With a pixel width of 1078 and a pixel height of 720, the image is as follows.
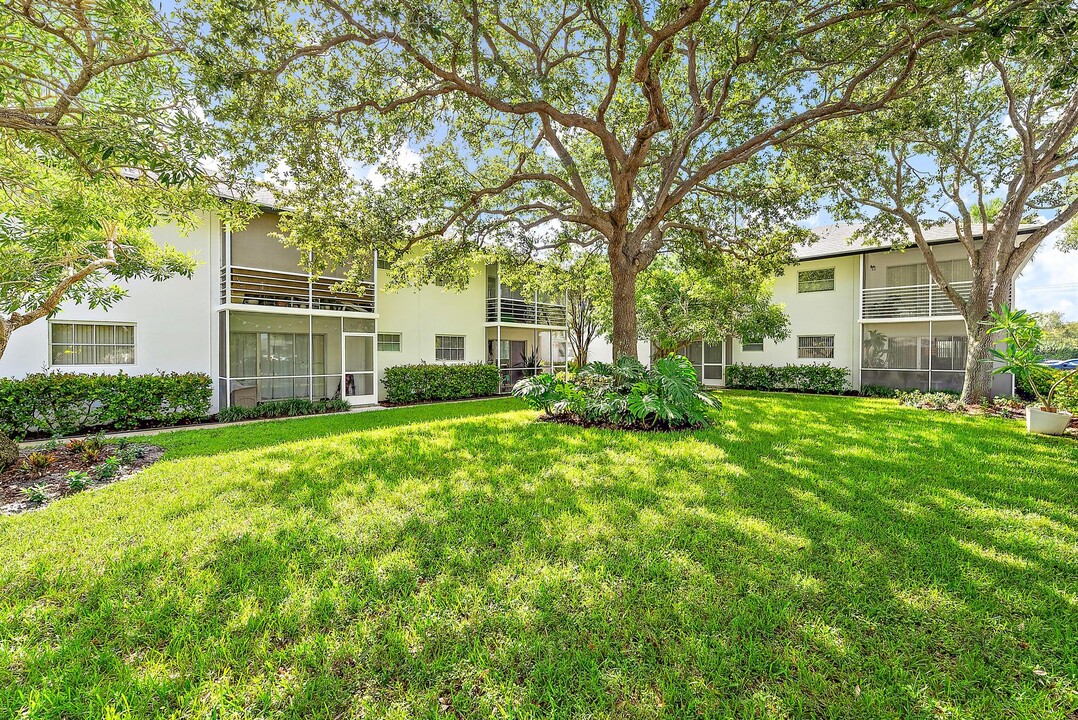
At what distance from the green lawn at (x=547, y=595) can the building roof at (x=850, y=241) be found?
11209 millimetres

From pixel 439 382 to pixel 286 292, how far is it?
5.19 m

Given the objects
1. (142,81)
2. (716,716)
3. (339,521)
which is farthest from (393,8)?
(716,716)

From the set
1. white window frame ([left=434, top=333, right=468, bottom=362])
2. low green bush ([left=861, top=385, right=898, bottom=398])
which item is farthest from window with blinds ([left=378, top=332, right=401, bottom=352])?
low green bush ([left=861, top=385, right=898, bottom=398])

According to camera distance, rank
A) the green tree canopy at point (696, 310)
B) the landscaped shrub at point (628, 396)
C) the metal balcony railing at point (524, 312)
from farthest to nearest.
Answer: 1. the metal balcony railing at point (524, 312)
2. the green tree canopy at point (696, 310)
3. the landscaped shrub at point (628, 396)

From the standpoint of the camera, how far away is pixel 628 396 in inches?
303

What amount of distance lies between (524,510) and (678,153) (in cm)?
730

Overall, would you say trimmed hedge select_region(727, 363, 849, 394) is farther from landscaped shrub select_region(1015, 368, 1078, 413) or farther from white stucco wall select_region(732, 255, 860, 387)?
landscaped shrub select_region(1015, 368, 1078, 413)

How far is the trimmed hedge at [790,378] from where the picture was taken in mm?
15922

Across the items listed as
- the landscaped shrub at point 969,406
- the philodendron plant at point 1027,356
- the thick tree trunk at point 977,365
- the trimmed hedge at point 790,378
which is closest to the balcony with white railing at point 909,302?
the trimmed hedge at point 790,378

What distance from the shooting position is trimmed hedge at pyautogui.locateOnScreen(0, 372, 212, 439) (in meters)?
7.97

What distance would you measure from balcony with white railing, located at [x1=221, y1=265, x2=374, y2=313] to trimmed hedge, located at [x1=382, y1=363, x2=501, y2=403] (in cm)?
237

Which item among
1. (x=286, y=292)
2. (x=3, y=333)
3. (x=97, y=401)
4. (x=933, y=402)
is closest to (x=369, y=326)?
(x=286, y=292)

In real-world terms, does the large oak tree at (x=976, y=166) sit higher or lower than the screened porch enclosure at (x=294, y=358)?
higher

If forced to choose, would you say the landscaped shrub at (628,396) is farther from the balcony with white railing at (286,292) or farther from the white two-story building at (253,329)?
the white two-story building at (253,329)
